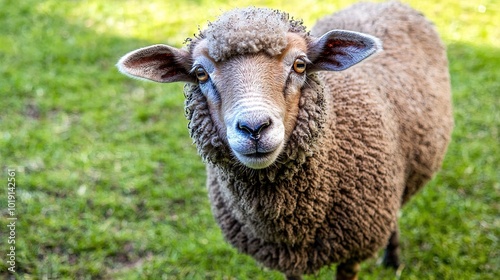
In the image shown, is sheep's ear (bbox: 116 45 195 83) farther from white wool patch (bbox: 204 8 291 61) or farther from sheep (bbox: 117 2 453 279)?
white wool patch (bbox: 204 8 291 61)

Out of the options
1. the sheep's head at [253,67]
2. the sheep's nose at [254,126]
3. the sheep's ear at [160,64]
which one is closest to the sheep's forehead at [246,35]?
the sheep's head at [253,67]

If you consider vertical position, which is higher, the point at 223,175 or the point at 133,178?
the point at 223,175

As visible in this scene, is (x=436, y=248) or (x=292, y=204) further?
(x=436, y=248)

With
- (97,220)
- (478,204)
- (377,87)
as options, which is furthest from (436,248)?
(97,220)

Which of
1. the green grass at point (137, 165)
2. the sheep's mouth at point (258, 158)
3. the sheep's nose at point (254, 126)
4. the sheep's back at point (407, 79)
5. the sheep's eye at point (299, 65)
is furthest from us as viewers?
the green grass at point (137, 165)

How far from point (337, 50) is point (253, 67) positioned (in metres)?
0.53

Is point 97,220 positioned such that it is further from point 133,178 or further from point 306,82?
point 306,82

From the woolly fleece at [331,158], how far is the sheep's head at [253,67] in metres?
0.02

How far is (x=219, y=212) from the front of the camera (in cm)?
336

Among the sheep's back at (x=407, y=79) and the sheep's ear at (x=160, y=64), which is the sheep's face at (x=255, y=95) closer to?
the sheep's ear at (x=160, y=64)

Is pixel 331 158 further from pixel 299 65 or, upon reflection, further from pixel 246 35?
pixel 246 35

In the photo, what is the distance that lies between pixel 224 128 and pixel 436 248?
2709 millimetres

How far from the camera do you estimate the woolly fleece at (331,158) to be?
2689 mm

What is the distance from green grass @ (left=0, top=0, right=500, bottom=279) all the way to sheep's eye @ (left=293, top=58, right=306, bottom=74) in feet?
2.74
